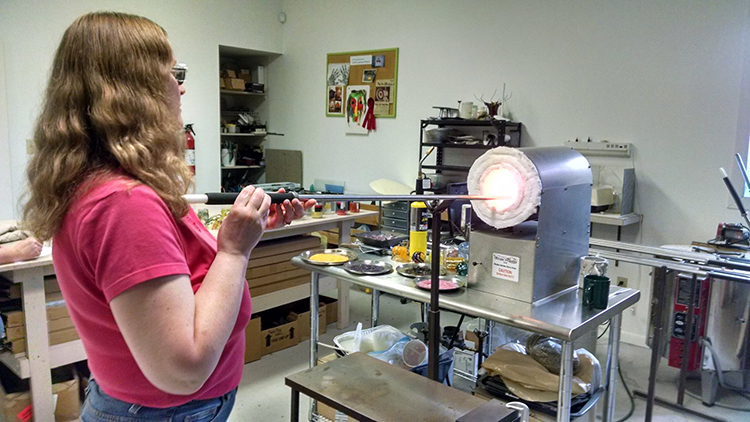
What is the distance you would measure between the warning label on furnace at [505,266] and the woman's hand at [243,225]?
1.02m

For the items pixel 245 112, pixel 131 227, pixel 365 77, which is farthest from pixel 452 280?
pixel 245 112

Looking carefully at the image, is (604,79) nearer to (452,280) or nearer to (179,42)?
(452,280)

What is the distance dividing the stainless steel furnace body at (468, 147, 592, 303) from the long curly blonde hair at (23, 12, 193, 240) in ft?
3.84

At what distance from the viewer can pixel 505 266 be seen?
179 centimetres

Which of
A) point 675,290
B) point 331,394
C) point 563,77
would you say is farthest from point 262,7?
point 331,394

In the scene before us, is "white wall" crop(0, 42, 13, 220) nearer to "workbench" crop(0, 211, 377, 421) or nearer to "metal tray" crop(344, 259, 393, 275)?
"workbench" crop(0, 211, 377, 421)

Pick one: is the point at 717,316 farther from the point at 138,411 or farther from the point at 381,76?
the point at 381,76

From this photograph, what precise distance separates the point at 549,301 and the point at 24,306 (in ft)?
7.08

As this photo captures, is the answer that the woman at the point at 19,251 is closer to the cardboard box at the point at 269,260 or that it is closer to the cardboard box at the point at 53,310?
the cardboard box at the point at 53,310

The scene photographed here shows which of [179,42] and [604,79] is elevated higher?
[179,42]

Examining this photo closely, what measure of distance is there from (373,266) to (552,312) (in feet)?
2.46

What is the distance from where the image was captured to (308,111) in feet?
19.4

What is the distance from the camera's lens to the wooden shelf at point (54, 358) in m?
2.29

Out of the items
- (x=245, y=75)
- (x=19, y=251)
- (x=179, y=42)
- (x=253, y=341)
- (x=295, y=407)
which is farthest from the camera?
(x=245, y=75)
